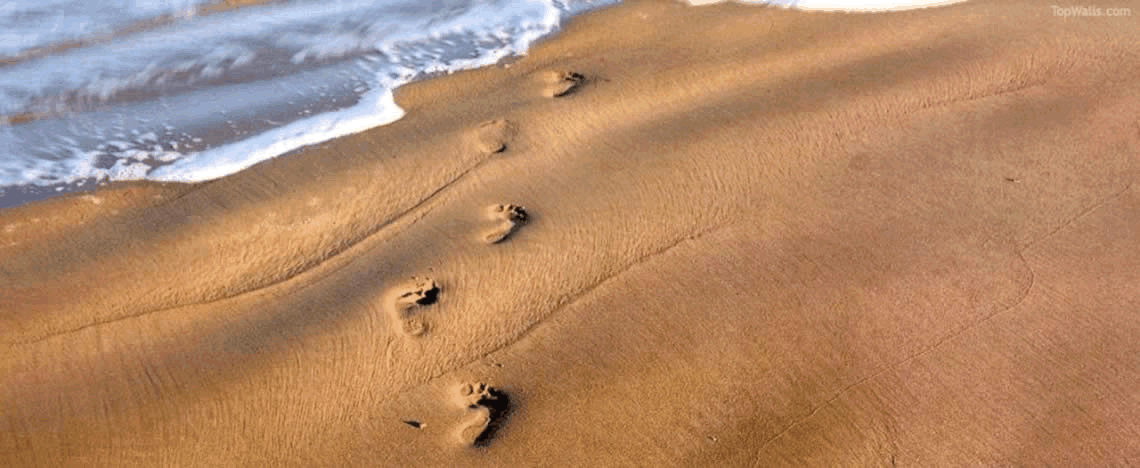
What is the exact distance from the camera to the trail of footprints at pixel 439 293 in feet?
13.8

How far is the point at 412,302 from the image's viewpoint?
15.9 feet

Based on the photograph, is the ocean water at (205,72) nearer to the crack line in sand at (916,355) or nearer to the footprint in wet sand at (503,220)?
the footprint in wet sand at (503,220)

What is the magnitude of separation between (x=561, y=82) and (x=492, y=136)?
0.88 m

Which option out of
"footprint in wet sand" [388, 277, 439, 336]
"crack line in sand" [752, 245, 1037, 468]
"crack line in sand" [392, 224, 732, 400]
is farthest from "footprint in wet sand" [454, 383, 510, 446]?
"crack line in sand" [752, 245, 1037, 468]

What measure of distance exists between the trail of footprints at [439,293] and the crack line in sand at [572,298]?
15 centimetres

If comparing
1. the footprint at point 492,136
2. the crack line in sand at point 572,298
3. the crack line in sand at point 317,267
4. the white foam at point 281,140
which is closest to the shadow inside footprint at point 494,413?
the crack line in sand at point 572,298

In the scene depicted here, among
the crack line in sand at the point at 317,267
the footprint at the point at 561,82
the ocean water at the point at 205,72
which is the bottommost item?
the crack line in sand at the point at 317,267

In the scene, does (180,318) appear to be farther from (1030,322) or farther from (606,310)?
(1030,322)

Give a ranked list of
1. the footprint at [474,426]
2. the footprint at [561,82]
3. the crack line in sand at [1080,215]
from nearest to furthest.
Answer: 1. the footprint at [474,426]
2. the crack line in sand at [1080,215]
3. the footprint at [561,82]

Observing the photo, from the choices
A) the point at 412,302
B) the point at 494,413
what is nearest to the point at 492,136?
the point at 412,302

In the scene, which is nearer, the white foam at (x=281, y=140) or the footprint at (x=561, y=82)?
the white foam at (x=281, y=140)

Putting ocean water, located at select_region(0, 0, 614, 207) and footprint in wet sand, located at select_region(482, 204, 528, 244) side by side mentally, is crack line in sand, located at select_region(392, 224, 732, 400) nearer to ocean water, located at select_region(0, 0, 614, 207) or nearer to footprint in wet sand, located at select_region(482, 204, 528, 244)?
footprint in wet sand, located at select_region(482, 204, 528, 244)

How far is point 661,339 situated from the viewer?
4629 millimetres

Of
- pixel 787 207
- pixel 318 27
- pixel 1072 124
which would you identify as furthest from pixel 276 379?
pixel 1072 124
